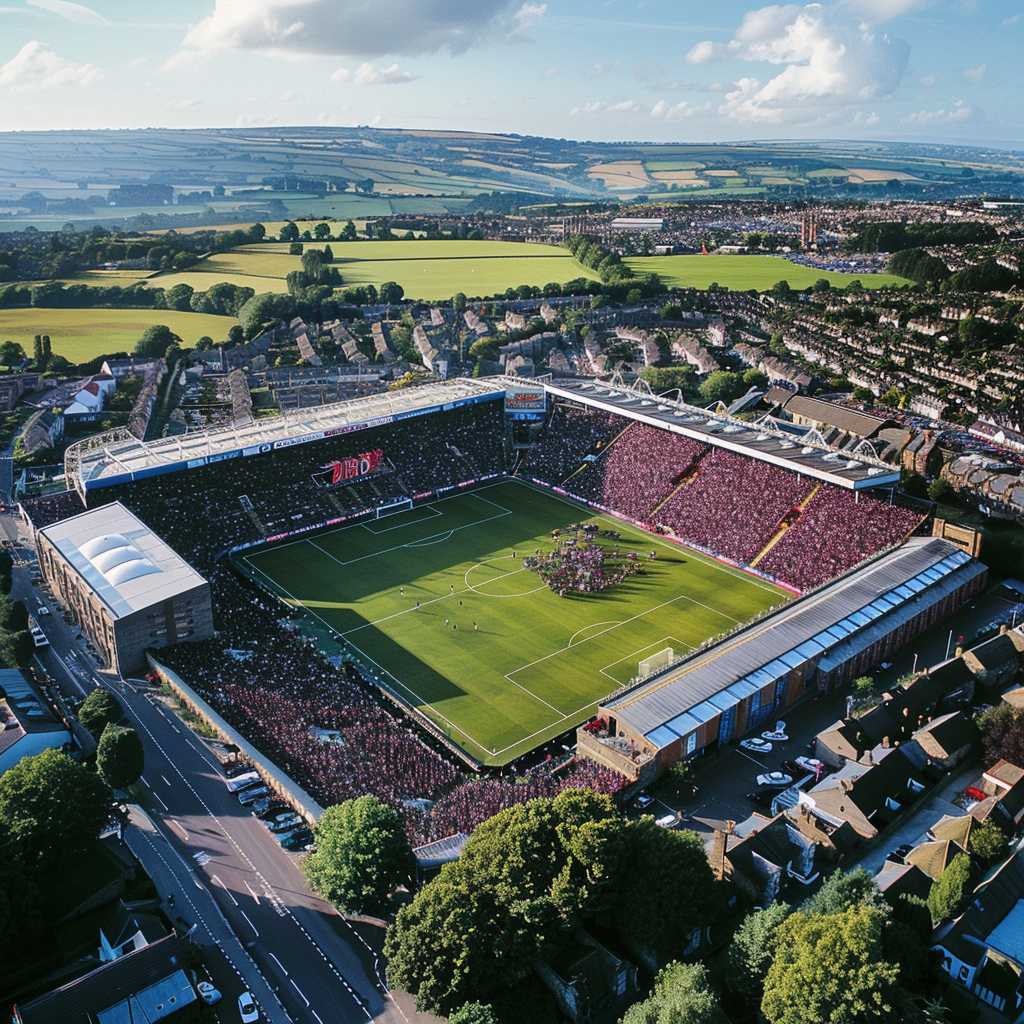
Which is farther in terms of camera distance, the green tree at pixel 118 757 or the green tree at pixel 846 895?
the green tree at pixel 118 757

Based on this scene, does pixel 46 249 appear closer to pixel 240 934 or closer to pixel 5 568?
pixel 5 568

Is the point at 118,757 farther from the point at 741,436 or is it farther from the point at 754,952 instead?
the point at 741,436

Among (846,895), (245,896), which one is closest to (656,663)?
(846,895)

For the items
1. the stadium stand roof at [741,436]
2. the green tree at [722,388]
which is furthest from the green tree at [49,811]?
the green tree at [722,388]

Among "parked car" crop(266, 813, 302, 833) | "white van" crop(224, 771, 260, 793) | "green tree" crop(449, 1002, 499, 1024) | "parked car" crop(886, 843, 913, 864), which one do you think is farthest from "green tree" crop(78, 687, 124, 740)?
"parked car" crop(886, 843, 913, 864)

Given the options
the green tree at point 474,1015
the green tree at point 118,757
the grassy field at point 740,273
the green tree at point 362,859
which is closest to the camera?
the green tree at point 474,1015

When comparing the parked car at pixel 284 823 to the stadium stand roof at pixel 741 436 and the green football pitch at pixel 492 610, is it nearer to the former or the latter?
the green football pitch at pixel 492 610
